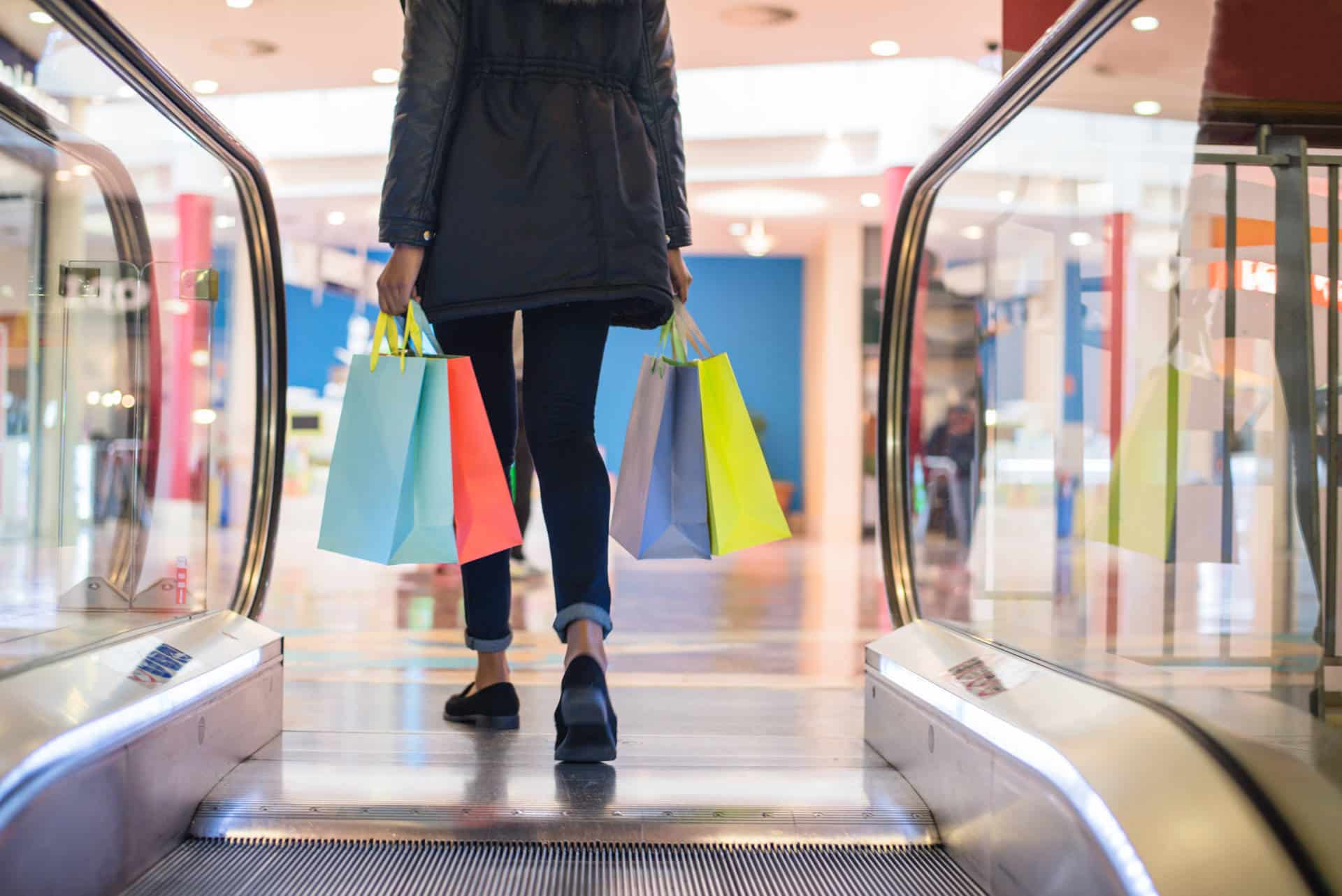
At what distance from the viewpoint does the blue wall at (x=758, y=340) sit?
46.6ft

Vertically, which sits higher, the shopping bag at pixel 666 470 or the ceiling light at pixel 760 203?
the ceiling light at pixel 760 203

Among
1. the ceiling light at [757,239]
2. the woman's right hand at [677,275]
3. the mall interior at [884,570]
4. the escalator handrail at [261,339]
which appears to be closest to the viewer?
the mall interior at [884,570]

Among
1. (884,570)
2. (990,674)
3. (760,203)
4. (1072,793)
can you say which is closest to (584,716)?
(990,674)

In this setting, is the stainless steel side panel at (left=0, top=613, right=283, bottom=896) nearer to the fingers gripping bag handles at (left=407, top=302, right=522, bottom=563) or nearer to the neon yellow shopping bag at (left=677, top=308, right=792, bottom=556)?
the fingers gripping bag handles at (left=407, top=302, right=522, bottom=563)

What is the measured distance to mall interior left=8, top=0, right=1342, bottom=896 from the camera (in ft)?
4.10

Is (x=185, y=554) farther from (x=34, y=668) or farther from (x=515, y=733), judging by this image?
(x=34, y=668)

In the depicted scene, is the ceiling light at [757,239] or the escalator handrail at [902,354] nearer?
the escalator handrail at [902,354]

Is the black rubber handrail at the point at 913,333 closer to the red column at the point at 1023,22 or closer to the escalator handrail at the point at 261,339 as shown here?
the escalator handrail at the point at 261,339

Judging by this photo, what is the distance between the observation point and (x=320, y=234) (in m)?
13.4

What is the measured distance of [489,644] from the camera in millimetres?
2031

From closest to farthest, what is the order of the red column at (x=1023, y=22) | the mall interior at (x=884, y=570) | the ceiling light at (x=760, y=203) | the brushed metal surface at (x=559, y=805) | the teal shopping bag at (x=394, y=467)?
1. the mall interior at (x=884, y=570)
2. the brushed metal surface at (x=559, y=805)
3. the teal shopping bag at (x=394, y=467)
4. the red column at (x=1023, y=22)
5. the ceiling light at (x=760, y=203)

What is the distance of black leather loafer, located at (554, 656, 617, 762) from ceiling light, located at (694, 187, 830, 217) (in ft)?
30.1

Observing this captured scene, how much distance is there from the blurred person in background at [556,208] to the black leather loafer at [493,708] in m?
0.31

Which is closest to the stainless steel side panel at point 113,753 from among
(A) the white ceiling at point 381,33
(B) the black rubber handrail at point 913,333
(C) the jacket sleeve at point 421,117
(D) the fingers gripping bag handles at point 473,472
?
(D) the fingers gripping bag handles at point 473,472
